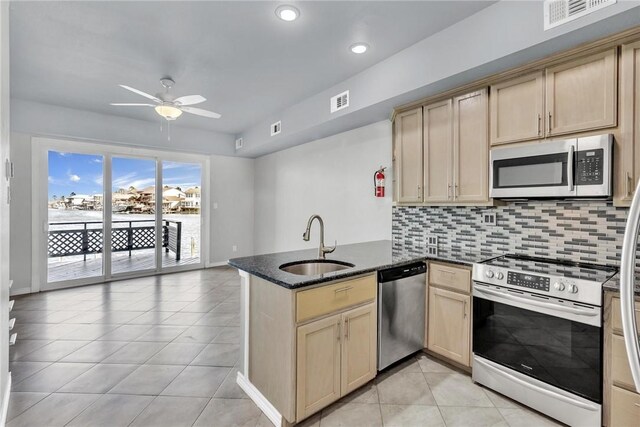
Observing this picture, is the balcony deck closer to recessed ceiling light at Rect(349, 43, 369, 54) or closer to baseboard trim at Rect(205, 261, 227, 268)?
baseboard trim at Rect(205, 261, 227, 268)

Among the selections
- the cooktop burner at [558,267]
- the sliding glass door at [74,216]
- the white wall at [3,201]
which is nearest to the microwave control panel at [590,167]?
the cooktop burner at [558,267]

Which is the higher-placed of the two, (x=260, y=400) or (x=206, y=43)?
(x=206, y=43)

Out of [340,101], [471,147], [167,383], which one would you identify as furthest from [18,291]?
[471,147]

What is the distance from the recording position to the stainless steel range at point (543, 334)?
1719 millimetres

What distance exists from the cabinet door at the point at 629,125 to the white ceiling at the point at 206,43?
38.2 inches

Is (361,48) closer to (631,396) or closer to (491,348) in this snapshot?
(491,348)

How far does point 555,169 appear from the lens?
2076 millimetres

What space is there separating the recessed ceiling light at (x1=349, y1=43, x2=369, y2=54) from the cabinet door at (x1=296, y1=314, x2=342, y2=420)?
7.60ft

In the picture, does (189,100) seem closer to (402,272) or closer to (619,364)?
(402,272)

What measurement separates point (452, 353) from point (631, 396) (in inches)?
40.7

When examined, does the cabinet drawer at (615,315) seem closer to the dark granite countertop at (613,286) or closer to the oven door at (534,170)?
the dark granite countertop at (613,286)

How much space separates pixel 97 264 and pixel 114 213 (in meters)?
0.92

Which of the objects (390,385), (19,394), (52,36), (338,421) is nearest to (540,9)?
(390,385)

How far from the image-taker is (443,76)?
2.47 m
